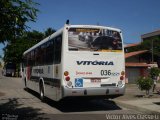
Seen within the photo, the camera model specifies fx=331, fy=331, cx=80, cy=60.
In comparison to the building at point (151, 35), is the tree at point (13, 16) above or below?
below

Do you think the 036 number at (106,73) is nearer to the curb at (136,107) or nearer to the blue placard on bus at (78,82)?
the blue placard on bus at (78,82)

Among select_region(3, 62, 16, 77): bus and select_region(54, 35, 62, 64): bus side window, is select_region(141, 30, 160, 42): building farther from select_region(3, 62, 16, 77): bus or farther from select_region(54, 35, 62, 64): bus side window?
select_region(54, 35, 62, 64): bus side window

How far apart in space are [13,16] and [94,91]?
5.83 meters

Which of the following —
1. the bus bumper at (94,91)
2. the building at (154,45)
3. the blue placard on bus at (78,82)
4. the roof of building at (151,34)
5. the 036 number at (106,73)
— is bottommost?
the bus bumper at (94,91)

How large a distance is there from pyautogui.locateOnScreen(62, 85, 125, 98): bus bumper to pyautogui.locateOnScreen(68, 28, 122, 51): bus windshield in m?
1.56

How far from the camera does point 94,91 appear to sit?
12.7 meters

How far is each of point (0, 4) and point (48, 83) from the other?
7802 mm

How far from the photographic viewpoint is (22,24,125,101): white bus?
12508mm

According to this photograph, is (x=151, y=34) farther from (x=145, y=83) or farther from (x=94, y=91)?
(x=94, y=91)

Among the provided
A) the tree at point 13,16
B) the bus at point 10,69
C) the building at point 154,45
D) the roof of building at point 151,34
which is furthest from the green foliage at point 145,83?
the roof of building at point 151,34

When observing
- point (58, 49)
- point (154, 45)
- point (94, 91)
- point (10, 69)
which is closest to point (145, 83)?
point (94, 91)

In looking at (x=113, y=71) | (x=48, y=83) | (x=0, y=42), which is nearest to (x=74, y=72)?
(x=113, y=71)

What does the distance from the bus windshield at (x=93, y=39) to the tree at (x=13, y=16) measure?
484 cm

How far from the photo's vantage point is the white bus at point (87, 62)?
12.5 meters
